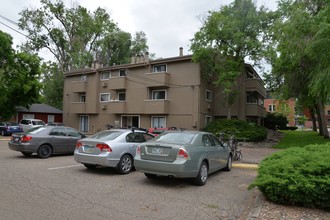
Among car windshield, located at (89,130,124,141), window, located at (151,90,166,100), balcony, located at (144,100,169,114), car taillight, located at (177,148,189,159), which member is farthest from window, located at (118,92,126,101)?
car taillight, located at (177,148,189,159)

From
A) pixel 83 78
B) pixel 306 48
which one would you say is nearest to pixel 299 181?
pixel 306 48

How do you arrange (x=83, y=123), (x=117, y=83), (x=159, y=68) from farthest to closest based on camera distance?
(x=83, y=123), (x=117, y=83), (x=159, y=68)

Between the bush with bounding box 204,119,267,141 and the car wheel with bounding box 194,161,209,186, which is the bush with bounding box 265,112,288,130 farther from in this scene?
the car wheel with bounding box 194,161,209,186

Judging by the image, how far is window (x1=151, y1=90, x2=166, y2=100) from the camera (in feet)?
86.5

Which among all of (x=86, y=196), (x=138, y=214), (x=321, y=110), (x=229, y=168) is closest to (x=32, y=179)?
(x=86, y=196)

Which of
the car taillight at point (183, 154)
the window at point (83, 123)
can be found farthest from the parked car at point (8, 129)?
the car taillight at point (183, 154)

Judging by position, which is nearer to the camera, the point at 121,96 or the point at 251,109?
the point at 251,109

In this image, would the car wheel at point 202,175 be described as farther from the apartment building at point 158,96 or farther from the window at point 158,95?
the window at point 158,95

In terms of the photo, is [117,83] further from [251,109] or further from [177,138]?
[177,138]

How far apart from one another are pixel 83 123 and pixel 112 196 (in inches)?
1120

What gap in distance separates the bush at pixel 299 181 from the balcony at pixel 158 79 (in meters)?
19.9

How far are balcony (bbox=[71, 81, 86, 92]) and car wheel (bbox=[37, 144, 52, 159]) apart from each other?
838 inches

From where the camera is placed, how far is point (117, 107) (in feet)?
93.0

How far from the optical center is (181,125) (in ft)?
80.5
